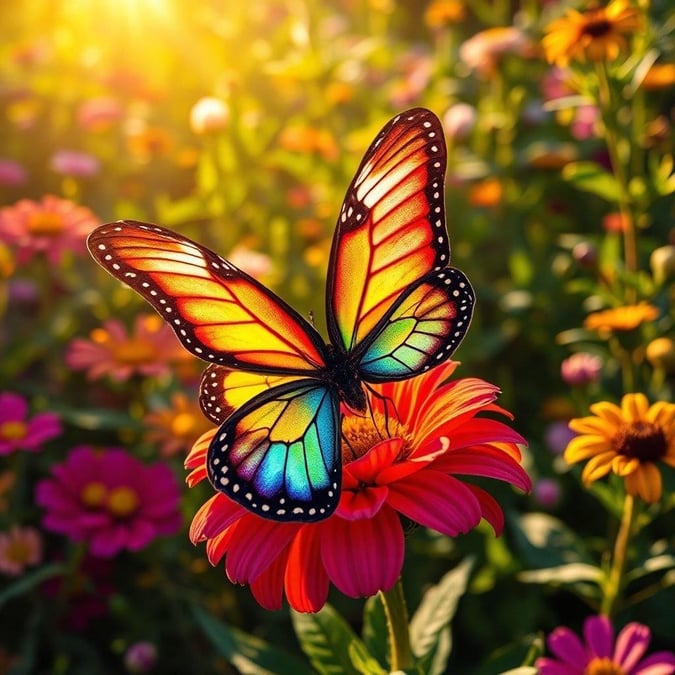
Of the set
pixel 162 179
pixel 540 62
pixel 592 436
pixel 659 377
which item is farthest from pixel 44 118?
pixel 592 436

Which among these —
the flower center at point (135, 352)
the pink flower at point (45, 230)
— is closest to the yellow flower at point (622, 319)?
the flower center at point (135, 352)

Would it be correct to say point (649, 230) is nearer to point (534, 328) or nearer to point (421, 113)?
point (534, 328)

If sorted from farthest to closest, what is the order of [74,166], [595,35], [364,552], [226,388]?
1. [74,166]
2. [595,35]
3. [226,388]
4. [364,552]

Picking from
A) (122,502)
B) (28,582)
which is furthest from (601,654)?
(28,582)

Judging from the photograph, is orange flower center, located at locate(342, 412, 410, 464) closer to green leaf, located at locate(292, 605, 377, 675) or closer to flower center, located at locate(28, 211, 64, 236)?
green leaf, located at locate(292, 605, 377, 675)

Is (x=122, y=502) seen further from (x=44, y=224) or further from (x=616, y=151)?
(x=616, y=151)

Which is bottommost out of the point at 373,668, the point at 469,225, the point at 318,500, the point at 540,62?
the point at 373,668
